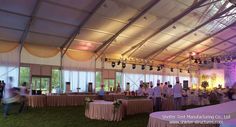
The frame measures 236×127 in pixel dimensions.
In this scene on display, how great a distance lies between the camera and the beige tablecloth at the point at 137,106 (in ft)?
30.6

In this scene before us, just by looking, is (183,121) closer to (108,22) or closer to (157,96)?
(157,96)

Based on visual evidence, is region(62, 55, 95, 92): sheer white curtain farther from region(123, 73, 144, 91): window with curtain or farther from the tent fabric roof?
region(123, 73, 144, 91): window with curtain

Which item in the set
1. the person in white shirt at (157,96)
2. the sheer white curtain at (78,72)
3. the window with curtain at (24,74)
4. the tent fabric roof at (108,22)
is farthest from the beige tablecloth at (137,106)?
the window with curtain at (24,74)

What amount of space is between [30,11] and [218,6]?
36.7 feet

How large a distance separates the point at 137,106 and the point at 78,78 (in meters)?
9.04

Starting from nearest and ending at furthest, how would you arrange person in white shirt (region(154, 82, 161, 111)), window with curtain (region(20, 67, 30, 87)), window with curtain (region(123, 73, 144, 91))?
person in white shirt (region(154, 82, 161, 111)) < window with curtain (region(20, 67, 30, 87)) < window with curtain (region(123, 73, 144, 91))

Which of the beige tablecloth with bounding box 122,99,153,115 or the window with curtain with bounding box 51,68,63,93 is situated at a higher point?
the window with curtain with bounding box 51,68,63,93

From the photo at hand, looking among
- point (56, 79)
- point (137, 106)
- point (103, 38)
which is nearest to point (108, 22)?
point (103, 38)

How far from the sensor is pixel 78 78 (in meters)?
18.1

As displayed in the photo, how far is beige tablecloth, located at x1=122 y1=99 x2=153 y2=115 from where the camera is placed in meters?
9.33

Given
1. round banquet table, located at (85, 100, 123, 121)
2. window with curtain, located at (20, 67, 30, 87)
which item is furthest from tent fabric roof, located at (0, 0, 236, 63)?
round banquet table, located at (85, 100, 123, 121)

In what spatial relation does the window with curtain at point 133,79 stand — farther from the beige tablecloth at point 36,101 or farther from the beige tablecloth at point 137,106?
the beige tablecloth at point 137,106

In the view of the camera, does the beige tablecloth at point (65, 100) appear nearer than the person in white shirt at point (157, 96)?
No

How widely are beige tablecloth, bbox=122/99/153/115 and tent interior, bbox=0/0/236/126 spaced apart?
5.50 m
